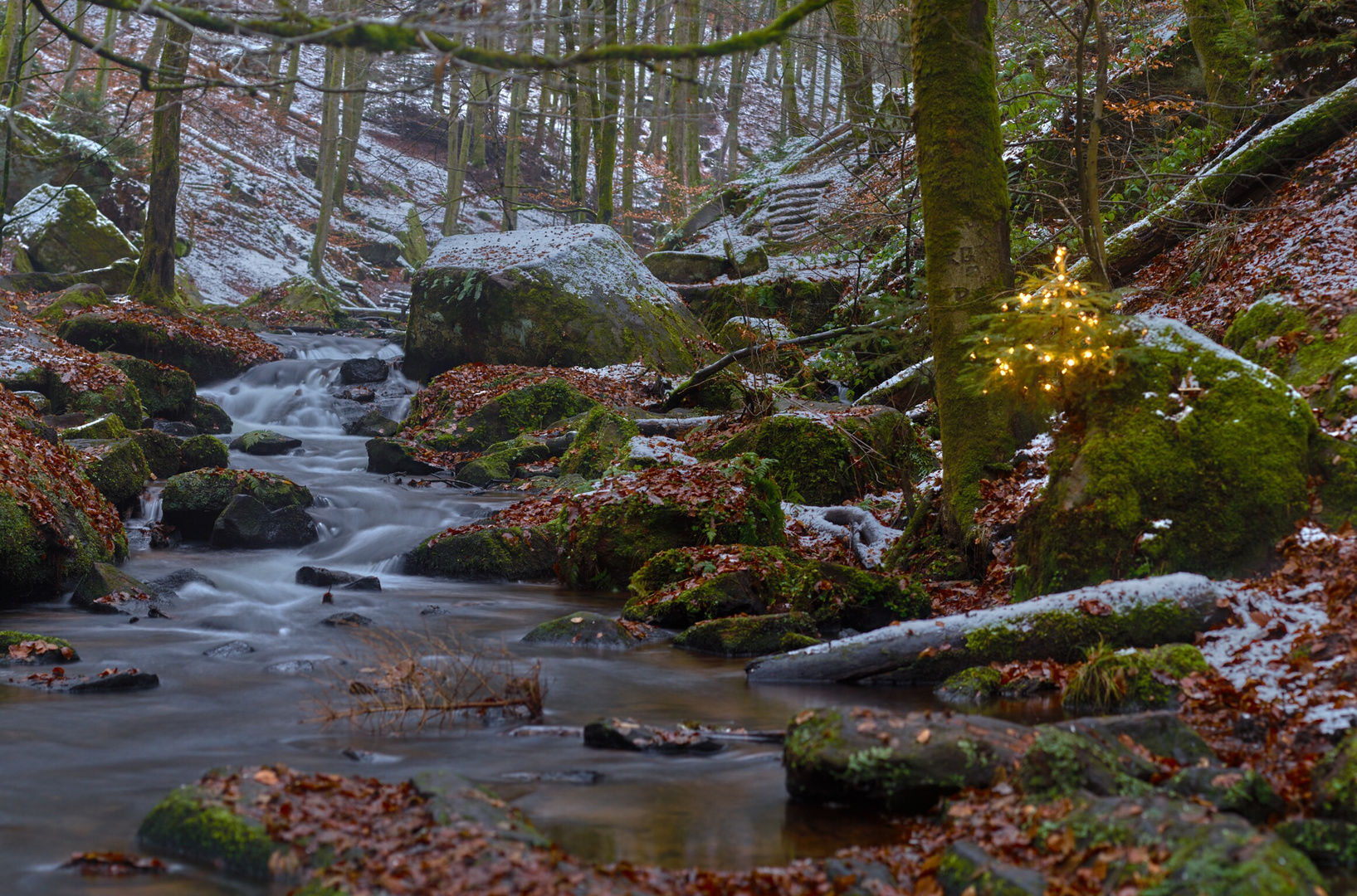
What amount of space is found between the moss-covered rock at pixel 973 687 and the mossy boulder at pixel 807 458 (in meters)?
5.53

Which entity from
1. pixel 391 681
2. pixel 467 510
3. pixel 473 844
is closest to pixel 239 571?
pixel 467 510

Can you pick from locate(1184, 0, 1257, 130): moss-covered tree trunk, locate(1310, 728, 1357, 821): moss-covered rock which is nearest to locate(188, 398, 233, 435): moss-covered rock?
locate(1184, 0, 1257, 130): moss-covered tree trunk

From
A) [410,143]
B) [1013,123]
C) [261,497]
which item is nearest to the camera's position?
[261,497]

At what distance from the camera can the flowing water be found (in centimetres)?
376

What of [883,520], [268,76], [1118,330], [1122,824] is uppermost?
[268,76]

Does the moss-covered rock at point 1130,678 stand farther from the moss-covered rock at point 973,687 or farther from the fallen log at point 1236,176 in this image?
the fallen log at point 1236,176

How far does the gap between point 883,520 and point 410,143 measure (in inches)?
1594

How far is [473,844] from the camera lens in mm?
3211

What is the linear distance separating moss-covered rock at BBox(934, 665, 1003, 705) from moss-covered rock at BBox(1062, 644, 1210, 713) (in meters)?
0.40

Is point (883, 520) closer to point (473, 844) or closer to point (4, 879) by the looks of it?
point (473, 844)

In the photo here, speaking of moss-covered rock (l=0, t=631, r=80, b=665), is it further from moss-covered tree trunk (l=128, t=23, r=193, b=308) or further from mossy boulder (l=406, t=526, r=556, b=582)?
→ moss-covered tree trunk (l=128, t=23, r=193, b=308)

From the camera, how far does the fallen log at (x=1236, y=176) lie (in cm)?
1015

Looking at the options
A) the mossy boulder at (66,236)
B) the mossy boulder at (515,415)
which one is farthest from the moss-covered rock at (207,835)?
the mossy boulder at (66,236)

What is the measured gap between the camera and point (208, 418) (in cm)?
1723
